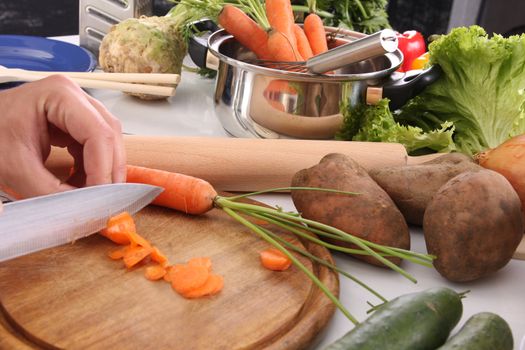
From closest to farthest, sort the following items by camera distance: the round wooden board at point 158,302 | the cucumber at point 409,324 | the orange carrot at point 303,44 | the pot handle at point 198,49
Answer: the cucumber at point 409,324 → the round wooden board at point 158,302 → the orange carrot at point 303,44 → the pot handle at point 198,49

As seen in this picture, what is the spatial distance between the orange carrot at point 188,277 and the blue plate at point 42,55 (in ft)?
3.47

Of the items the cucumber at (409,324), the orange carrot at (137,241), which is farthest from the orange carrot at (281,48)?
the cucumber at (409,324)

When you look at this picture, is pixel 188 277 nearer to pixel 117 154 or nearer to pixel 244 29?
pixel 117 154

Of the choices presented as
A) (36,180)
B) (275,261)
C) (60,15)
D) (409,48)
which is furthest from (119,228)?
(60,15)

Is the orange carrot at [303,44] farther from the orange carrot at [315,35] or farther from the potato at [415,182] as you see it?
the potato at [415,182]

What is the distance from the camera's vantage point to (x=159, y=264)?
1213 mm

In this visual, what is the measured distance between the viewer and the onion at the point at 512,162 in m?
1.37

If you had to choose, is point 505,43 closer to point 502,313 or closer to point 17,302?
point 502,313

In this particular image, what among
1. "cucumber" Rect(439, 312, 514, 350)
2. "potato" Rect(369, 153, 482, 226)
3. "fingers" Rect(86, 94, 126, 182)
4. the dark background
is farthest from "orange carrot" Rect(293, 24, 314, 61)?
the dark background

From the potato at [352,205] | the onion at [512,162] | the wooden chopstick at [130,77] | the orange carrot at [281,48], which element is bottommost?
the potato at [352,205]

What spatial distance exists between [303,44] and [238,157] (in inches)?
20.4

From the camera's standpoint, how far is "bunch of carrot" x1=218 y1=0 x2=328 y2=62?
1.87m

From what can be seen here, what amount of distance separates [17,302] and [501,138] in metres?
1.23

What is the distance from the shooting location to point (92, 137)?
4.10 ft
